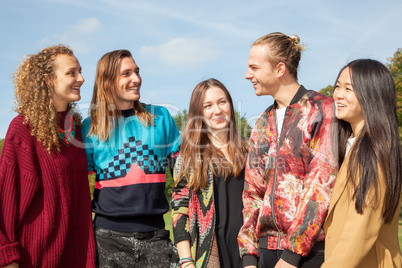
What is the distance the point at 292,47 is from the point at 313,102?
0.59 meters

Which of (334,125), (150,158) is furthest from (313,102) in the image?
(150,158)

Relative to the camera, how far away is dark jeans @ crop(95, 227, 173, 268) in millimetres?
3391

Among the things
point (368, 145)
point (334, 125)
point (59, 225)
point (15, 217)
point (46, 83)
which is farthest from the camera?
point (46, 83)

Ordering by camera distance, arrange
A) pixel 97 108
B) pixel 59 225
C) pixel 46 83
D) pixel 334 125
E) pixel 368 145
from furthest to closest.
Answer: pixel 97 108 → pixel 46 83 → pixel 59 225 → pixel 334 125 → pixel 368 145

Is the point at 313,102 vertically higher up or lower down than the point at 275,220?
higher up

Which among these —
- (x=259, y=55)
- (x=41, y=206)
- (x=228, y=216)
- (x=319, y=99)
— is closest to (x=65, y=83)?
(x=41, y=206)

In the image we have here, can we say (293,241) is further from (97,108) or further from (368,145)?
(97,108)

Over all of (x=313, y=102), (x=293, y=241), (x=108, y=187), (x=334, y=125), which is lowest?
(x=293, y=241)

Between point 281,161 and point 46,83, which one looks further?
point 46,83

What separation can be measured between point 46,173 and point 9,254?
67 centimetres

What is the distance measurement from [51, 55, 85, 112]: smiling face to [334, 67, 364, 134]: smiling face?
2255mm

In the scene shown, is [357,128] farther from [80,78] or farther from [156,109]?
[80,78]

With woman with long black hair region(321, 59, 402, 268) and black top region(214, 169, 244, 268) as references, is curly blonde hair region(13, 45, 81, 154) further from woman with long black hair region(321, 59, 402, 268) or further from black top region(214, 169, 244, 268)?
woman with long black hair region(321, 59, 402, 268)

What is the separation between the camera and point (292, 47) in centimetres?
332
